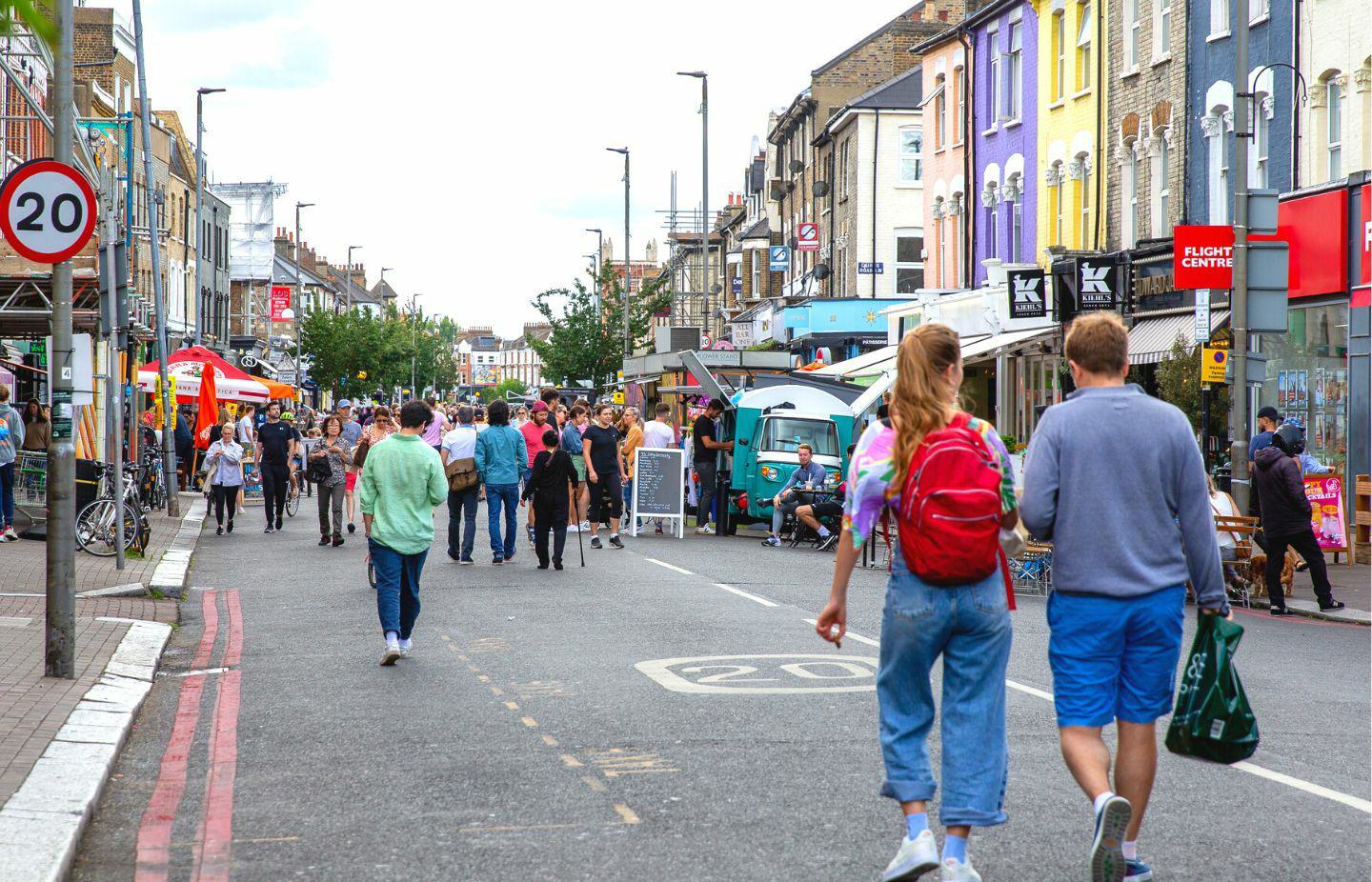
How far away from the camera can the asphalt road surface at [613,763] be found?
5863 mm

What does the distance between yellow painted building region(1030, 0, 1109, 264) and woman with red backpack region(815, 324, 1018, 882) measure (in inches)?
1048

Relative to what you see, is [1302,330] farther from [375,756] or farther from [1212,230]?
[375,756]

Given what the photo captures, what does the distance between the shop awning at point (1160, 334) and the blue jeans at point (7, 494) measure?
1567cm

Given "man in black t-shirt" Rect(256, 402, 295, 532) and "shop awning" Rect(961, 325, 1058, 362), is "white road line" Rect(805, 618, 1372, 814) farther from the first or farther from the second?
"shop awning" Rect(961, 325, 1058, 362)

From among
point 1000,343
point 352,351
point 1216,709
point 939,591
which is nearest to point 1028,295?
point 1000,343

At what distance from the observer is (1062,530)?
5355mm

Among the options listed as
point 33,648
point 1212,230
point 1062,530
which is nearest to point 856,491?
point 1062,530

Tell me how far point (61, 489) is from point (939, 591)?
6.58m

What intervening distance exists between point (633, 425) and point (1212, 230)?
9495 millimetres

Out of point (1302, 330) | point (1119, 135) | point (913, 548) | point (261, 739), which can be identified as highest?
point (1119, 135)

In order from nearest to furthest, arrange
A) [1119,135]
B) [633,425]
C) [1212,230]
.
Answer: [1212,230], [633,425], [1119,135]

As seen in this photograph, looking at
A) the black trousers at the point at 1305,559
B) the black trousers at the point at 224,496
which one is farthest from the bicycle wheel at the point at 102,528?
the black trousers at the point at 1305,559

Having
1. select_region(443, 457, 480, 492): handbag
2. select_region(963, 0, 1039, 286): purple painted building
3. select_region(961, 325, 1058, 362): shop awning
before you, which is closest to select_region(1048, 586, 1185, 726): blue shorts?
select_region(443, 457, 480, 492): handbag

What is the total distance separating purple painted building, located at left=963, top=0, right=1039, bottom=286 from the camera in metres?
34.7
